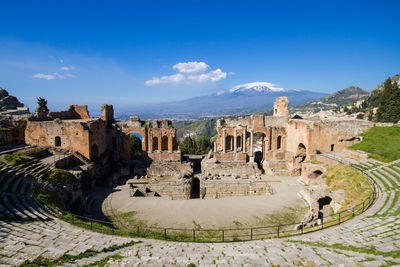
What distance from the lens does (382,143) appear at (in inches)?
959

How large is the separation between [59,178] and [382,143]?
105 ft

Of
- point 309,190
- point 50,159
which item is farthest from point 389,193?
point 50,159

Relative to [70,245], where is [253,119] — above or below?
above

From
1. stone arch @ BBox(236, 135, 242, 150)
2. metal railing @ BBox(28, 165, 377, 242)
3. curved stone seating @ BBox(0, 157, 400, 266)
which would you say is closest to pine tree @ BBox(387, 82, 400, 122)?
stone arch @ BBox(236, 135, 242, 150)

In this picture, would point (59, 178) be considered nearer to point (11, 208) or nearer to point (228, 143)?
point (11, 208)

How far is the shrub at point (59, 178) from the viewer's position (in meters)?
18.7

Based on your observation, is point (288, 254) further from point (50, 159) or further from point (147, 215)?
point (50, 159)

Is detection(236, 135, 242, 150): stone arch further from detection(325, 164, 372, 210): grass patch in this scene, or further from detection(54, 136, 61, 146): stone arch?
detection(54, 136, 61, 146): stone arch

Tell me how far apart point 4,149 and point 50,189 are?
32.3ft

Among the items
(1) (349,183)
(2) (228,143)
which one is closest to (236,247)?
(1) (349,183)

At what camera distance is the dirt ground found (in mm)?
17219

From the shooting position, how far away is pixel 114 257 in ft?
32.8

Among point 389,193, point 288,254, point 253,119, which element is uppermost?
point 253,119

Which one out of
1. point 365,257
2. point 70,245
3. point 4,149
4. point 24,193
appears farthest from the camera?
point 4,149
